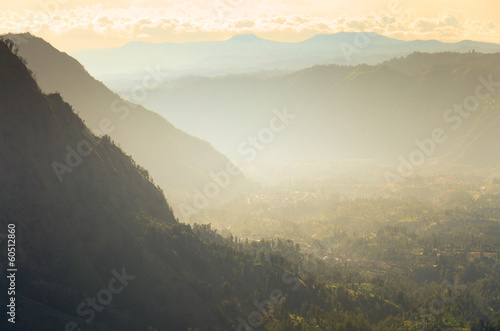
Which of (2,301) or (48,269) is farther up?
(48,269)

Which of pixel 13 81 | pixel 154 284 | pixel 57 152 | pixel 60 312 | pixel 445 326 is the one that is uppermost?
pixel 13 81

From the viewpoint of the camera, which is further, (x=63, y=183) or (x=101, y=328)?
(x=63, y=183)

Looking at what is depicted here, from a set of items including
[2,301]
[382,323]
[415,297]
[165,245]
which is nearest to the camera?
[2,301]

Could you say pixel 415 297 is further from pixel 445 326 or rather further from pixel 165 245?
pixel 165 245

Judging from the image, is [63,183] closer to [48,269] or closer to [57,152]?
[57,152]

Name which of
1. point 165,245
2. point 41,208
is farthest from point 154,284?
point 41,208

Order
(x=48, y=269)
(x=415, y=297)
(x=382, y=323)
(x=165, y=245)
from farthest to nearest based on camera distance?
1. (x=415, y=297)
2. (x=382, y=323)
3. (x=165, y=245)
4. (x=48, y=269)
